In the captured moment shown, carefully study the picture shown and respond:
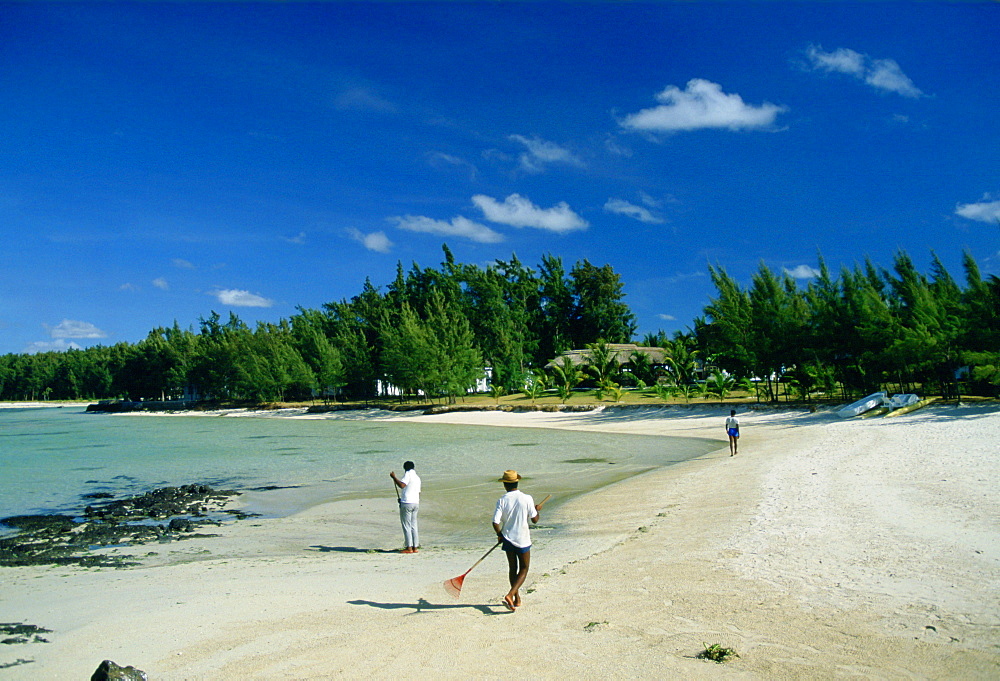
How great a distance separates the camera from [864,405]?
2947 centimetres

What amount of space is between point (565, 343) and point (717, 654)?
73449mm

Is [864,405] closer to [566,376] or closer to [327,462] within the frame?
[327,462]

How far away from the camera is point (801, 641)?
600 cm

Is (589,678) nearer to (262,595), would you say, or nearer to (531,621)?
(531,621)

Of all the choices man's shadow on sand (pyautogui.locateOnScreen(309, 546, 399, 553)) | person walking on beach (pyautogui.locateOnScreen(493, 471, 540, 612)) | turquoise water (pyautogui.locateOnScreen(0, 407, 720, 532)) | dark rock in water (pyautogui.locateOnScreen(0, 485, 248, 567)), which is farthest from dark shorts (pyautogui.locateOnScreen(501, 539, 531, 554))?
turquoise water (pyautogui.locateOnScreen(0, 407, 720, 532))

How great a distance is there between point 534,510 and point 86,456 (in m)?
35.1

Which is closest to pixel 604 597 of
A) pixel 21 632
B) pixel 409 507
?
pixel 409 507

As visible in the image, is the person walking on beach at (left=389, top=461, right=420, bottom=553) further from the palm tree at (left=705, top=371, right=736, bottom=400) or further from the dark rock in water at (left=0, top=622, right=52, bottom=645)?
the palm tree at (left=705, top=371, right=736, bottom=400)

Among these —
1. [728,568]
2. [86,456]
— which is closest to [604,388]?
[86,456]

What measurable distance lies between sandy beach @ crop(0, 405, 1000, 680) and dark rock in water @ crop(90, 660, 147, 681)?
0.34 m

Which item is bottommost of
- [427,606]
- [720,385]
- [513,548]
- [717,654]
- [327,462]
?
[327,462]

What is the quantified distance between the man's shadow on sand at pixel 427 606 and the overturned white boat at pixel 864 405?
27185 millimetres

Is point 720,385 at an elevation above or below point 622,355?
below

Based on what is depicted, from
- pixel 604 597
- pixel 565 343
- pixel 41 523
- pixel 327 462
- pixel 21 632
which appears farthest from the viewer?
pixel 565 343
